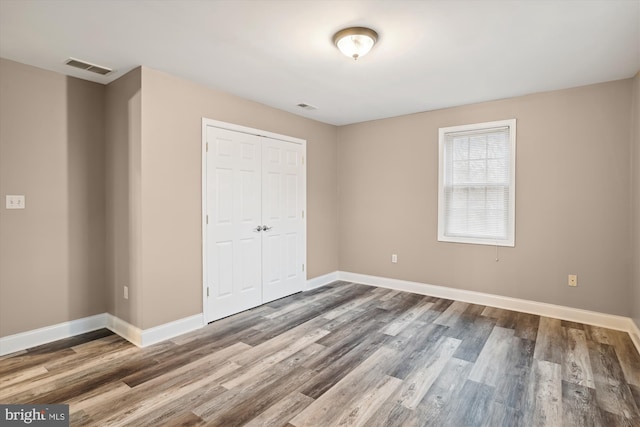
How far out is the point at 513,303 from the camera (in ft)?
13.0

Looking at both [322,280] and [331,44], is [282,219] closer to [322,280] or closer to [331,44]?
[322,280]

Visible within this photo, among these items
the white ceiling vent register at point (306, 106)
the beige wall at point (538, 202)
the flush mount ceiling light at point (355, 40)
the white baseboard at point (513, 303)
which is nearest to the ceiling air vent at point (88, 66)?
the white ceiling vent register at point (306, 106)

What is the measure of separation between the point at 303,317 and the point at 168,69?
287cm

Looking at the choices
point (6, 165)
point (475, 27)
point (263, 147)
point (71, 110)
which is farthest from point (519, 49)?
point (6, 165)

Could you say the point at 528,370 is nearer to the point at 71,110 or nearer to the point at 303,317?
the point at 303,317

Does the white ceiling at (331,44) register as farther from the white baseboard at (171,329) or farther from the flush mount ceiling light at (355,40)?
the white baseboard at (171,329)

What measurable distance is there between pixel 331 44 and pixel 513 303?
3.54m

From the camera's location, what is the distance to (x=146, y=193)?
10.1 ft

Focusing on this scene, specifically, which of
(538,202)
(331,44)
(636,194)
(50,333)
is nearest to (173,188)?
(50,333)

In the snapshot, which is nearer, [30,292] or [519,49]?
[519,49]

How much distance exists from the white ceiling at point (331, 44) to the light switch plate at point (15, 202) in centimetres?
118

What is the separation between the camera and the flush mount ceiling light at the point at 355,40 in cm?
236

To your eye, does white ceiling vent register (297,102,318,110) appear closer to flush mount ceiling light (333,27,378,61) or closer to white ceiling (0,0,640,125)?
white ceiling (0,0,640,125)

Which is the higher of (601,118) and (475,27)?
(475,27)
